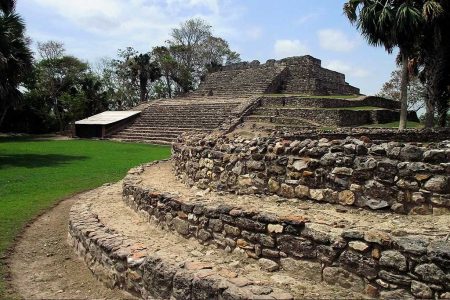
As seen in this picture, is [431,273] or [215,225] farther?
[215,225]

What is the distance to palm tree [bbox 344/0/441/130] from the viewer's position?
15273 millimetres

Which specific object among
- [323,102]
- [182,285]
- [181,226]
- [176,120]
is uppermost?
[323,102]

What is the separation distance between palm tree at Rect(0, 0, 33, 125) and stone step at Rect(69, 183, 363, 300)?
13.8 meters

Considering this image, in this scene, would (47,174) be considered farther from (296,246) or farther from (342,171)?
(296,246)

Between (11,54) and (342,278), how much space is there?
18.9m

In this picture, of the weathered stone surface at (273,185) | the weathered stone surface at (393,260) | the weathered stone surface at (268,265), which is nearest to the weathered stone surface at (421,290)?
the weathered stone surface at (393,260)

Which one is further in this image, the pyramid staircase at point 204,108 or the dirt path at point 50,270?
the pyramid staircase at point 204,108

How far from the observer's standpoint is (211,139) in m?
7.72

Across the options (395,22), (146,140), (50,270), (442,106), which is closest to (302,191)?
(50,270)

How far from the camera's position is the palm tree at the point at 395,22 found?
1527 cm

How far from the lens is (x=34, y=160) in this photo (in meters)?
A: 17.5

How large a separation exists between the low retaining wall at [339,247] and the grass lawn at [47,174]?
113 inches

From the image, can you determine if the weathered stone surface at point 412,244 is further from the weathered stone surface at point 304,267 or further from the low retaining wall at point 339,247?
the weathered stone surface at point 304,267

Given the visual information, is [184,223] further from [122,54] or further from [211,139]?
[122,54]
